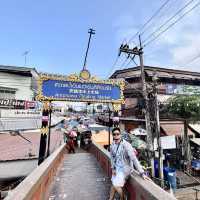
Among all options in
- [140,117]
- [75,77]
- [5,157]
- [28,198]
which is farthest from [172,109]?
[28,198]

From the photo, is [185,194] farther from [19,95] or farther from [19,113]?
[19,95]

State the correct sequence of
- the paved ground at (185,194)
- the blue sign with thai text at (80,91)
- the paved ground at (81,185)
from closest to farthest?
1. the paved ground at (81,185)
2. the blue sign with thai text at (80,91)
3. the paved ground at (185,194)

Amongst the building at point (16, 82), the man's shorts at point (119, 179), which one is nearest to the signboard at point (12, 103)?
the building at point (16, 82)

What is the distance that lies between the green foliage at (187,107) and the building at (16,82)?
15.4 meters

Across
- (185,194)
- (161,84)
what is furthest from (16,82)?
(185,194)

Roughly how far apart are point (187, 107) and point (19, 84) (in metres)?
17.1

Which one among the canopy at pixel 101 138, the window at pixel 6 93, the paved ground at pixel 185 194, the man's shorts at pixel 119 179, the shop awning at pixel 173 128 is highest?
the window at pixel 6 93

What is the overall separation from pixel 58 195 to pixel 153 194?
135 inches

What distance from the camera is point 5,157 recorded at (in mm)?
10664

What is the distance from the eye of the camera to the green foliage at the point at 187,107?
16.7m

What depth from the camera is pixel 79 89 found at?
11.6 metres

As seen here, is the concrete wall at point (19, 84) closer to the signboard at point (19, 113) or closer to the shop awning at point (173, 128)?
the signboard at point (19, 113)

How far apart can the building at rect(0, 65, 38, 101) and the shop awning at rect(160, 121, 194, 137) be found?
14641mm

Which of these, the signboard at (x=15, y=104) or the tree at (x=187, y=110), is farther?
the signboard at (x=15, y=104)
